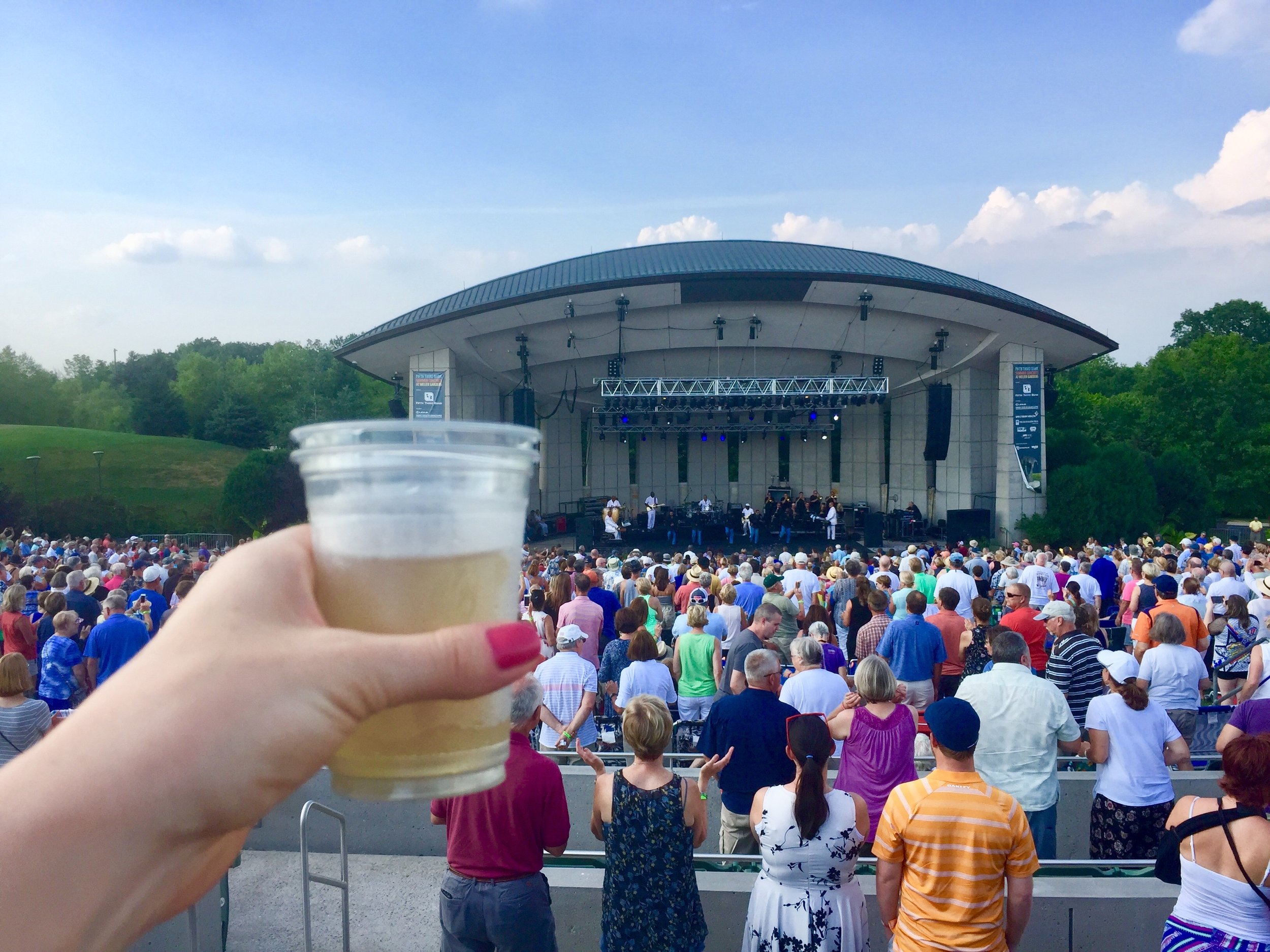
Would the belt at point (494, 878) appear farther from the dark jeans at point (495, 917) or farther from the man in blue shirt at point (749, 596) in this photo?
the man in blue shirt at point (749, 596)

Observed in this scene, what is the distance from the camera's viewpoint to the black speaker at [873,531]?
20.8 metres

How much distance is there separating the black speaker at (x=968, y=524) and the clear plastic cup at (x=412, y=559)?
2255 centimetres

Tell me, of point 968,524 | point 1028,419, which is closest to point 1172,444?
point 1028,419

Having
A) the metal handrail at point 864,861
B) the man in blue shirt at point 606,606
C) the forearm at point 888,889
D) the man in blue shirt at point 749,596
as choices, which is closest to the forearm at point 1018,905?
the forearm at point 888,889

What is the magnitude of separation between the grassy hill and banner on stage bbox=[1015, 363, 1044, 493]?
1265 inches

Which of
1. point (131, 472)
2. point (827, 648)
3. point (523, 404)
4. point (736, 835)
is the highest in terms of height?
point (523, 404)

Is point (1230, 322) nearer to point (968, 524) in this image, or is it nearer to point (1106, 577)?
point (968, 524)

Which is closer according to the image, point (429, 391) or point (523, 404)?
point (523, 404)

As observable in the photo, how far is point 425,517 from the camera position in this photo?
3.46 feet

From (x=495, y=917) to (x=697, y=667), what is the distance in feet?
10.00

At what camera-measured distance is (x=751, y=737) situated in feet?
12.1

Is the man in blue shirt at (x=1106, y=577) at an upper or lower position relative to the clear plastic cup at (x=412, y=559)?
lower

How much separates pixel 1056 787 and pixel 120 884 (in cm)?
397

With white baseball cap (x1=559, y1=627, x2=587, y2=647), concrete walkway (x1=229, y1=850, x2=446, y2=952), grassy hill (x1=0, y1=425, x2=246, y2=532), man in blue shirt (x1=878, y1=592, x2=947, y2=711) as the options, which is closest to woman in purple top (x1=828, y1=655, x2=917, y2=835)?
white baseball cap (x1=559, y1=627, x2=587, y2=647)
